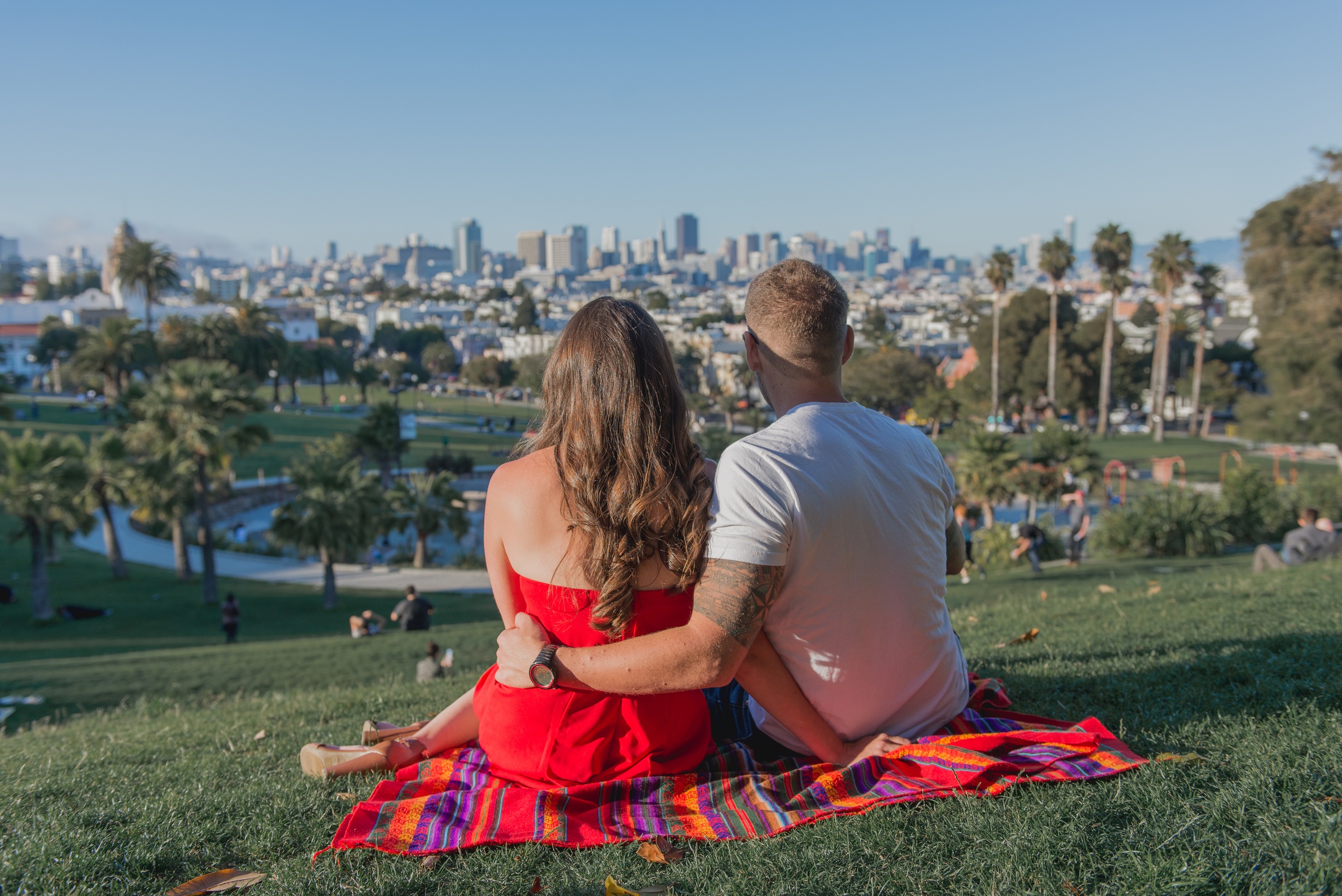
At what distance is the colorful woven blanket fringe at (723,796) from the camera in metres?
2.16

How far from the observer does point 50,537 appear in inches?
816

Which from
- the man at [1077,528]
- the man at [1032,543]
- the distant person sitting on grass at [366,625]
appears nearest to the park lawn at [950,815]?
the distant person sitting on grass at [366,625]

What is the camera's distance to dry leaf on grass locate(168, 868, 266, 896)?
6.90 ft

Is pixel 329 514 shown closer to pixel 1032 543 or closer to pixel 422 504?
pixel 422 504

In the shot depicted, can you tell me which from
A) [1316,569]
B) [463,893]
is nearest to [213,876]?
[463,893]

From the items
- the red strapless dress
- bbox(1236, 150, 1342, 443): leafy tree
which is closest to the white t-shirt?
the red strapless dress

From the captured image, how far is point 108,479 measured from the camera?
22062mm

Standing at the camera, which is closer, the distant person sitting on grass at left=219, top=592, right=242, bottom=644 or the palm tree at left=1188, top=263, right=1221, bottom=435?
the distant person sitting on grass at left=219, top=592, right=242, bottom=644

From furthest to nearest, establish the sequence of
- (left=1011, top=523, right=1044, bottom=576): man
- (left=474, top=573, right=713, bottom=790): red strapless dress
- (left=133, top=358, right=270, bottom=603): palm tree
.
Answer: (left=133, top=358, right=270, bottom=603): palm tree < (left=1011, top=523, right=1044, bottom=576): man < (left=474, top=573, right=713, bottom=790): red strapless dress

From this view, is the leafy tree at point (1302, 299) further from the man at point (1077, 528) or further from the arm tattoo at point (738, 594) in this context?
the arm tattoo at point (738, 594)

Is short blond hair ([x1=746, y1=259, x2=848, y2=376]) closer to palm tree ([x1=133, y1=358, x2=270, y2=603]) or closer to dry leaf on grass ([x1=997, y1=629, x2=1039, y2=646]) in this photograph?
dry leaf on grass ([x1=997, y1=629, x2=1039, y2=646])

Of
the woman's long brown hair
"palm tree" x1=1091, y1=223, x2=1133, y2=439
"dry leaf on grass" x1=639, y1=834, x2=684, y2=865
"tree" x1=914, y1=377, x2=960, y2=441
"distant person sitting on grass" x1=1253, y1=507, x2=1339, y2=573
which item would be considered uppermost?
"palm tree" x1=1091, y1=223, x2=1133, y2=439

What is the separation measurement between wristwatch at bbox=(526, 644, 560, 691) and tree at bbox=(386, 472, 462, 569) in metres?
24.0

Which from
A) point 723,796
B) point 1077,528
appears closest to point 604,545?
point 723,796
